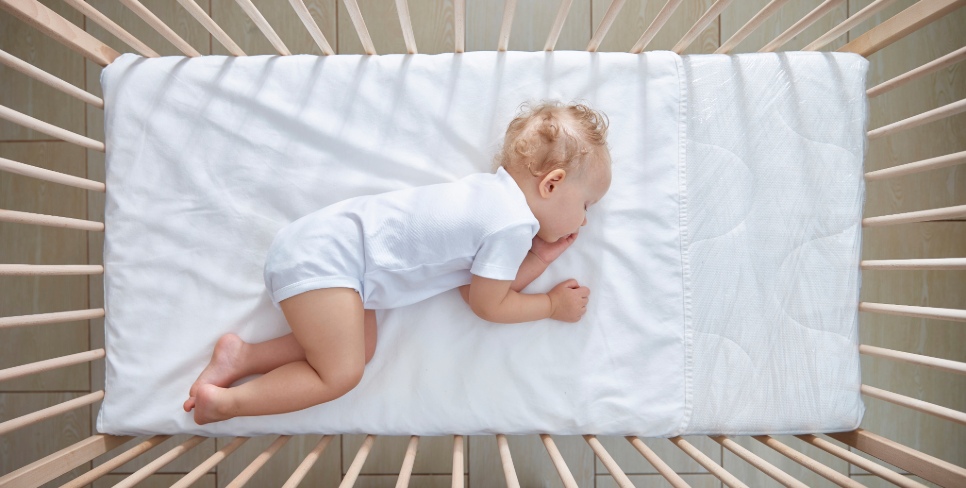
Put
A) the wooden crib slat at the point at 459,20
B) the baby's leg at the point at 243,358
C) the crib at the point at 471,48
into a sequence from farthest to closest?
the crib at the point at 471,48
the baby's leg at the point at 243,358
the wooden crib slat at the point at 459,20

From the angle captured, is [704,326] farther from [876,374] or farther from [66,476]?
[66,476]

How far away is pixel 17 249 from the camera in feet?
4.26

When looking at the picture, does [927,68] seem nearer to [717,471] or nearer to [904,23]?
[904,23]

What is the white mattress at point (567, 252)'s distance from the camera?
1.04 m

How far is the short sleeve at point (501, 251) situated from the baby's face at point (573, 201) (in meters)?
0.05

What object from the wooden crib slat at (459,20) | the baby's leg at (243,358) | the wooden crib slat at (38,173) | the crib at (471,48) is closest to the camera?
the wooden crib slat at (38,173)

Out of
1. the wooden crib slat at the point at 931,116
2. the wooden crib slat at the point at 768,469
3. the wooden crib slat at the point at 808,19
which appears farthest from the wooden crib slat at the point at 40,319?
the wooden crib slat at the point at 931,116

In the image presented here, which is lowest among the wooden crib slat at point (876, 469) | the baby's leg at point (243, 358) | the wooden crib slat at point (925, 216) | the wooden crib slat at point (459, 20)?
the wooden crib slat at point (876, 469)

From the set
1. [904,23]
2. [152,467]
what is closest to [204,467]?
[152,467]

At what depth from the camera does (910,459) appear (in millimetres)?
883

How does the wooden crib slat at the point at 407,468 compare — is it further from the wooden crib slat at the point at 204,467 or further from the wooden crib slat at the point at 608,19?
Result: the wooden crib slat at the point at 608,19

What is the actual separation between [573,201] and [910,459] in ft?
2.14

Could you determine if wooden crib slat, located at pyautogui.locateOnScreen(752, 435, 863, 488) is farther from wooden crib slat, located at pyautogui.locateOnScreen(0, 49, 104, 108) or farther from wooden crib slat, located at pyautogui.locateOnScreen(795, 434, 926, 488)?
wooden crib slat, located at pyautogui.locateOnScreen(0, 49, 104, 108)

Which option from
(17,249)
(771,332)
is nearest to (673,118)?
(771,332)
